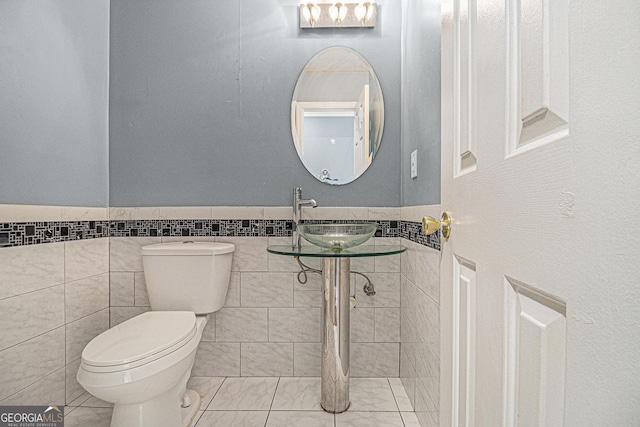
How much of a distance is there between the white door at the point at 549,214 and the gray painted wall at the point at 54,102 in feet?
5.34

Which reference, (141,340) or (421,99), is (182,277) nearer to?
(141,340)

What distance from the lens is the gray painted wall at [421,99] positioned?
128 cm

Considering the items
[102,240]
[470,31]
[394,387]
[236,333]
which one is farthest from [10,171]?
[394,387]

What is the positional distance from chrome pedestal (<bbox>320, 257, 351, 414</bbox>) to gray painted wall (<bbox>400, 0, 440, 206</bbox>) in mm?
482

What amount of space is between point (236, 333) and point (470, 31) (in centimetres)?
173

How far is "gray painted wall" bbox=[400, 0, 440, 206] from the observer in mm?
1283

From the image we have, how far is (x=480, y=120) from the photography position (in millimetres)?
597

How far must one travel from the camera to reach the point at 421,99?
4.84ft

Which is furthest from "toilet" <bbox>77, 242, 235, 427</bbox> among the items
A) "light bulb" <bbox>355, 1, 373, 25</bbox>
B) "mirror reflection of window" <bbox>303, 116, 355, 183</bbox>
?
"light bulb" <bbox>355, 1, 373, 25</bbox>

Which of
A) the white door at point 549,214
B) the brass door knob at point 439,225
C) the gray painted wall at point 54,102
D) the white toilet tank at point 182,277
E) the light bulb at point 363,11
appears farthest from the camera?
the light bulb at point 363,11

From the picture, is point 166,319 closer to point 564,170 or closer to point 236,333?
point 236,333

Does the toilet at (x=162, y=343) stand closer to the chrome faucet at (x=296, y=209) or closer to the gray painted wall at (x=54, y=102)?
the chrome faucet at (x=296, y=209)

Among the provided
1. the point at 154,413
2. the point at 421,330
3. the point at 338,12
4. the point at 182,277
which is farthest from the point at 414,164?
the point at 154,413

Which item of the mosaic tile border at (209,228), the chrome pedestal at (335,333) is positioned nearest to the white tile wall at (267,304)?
the mosaic tile border at (209,228)
